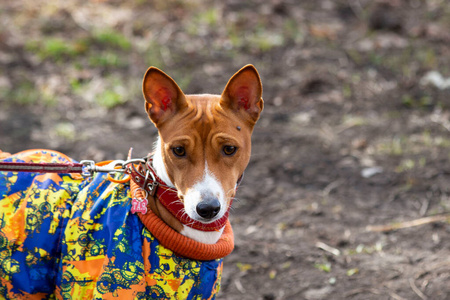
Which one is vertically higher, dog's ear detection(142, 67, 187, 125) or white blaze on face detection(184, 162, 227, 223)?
dog's ear detection(142, 67, 187, 125)

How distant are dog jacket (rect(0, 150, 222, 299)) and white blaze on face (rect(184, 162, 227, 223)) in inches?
9.5

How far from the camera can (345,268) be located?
3.61m

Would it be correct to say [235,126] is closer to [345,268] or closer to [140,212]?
[140,212]

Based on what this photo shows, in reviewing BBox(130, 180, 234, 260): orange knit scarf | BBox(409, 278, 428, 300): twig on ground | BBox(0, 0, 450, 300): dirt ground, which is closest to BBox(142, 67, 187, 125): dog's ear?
BBox(130, 180, 234, 260): orange knit scarf

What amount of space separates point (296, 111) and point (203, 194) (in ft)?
11.0

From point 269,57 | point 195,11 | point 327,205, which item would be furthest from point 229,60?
point 327,205

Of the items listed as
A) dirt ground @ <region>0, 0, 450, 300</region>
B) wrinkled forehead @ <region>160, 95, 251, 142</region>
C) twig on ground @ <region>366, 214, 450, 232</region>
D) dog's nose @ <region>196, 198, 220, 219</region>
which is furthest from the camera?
twig on ground @ <region>366, 214, 450, 232</region>

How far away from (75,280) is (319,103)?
12.4 feet

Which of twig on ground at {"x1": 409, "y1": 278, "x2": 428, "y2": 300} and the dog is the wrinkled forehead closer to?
the dog

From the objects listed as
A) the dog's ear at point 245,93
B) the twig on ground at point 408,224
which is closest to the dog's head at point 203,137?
the dog's ear at point 245,93

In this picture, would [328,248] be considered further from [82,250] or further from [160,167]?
[82,250]

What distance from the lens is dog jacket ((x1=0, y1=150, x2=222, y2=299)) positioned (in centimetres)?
238

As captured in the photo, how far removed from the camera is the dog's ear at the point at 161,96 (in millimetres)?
2539

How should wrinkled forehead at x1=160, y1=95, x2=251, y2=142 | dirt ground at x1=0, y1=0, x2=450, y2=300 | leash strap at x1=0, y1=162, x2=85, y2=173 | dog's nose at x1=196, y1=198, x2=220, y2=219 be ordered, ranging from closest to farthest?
dog's nose at x1=196, y1=198, x2=220, y2=219 < wrinkled forehead at x1=160, y1=95, x2=251, y2=142 < leash strap at x1=0, y1=162, x2=85, y2=173 < dirt ground at x1=0, y1=0, x2=450, y2=300
